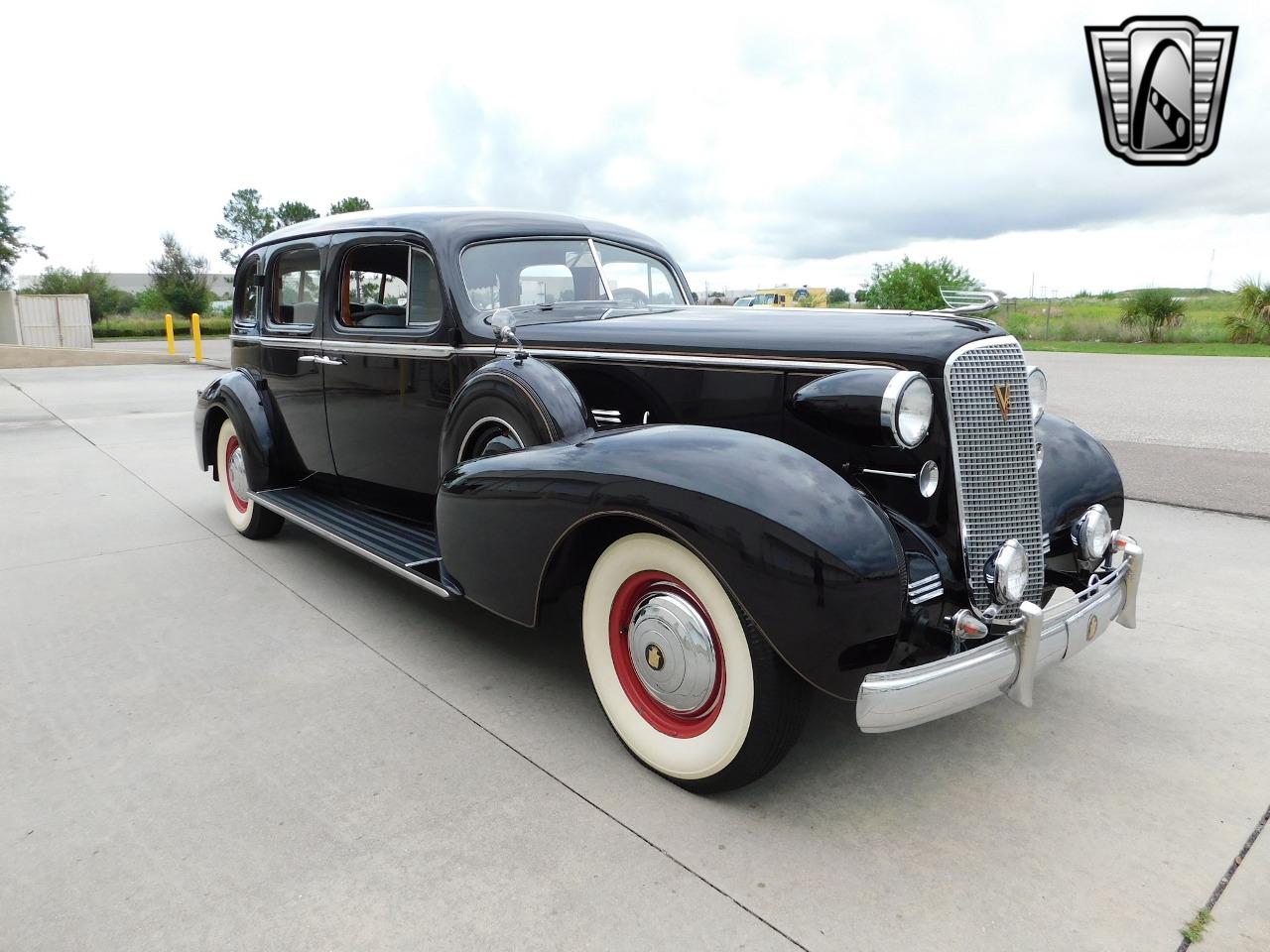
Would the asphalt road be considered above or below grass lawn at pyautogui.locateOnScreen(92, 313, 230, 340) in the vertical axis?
below

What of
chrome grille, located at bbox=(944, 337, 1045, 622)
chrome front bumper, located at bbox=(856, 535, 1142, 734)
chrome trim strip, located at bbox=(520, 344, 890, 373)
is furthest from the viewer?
chrome trim strip, located at bbox=(520, 344, 890, 373)

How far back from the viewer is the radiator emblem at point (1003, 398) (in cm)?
261

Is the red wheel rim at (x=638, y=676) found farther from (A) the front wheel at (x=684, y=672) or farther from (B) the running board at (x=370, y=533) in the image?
(B) the running board at (x=370, y=533)

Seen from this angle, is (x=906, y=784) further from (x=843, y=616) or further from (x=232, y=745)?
(x=232, y=745)

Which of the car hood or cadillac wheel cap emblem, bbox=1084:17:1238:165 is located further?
cadillac wheel cap emblem, bbox=1084:17:1238:165

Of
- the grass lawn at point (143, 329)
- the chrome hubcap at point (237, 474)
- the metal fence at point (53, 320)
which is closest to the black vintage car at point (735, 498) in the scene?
the chrome hubcap at point (237, 474)

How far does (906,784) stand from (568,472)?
4.55 ft

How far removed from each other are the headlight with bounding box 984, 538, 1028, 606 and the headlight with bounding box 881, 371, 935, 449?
1.33ft

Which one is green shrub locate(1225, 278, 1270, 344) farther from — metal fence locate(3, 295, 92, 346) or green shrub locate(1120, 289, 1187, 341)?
metal fence locate(3, 295, 92, 346)

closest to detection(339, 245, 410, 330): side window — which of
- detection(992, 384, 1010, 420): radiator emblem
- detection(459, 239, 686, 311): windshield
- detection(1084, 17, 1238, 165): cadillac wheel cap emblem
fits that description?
detection(459, 239, 686, 311): windshield

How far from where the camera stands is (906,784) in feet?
8.26

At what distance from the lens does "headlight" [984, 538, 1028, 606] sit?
7.93ft

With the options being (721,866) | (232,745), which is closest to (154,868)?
(232,745)

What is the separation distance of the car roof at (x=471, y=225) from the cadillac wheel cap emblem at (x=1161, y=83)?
17.3 ft
